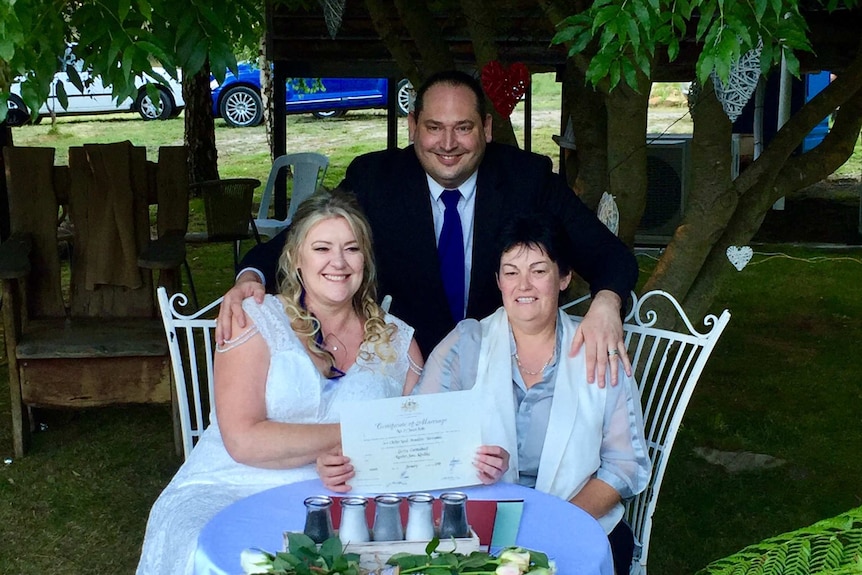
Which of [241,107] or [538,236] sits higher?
[241,107]

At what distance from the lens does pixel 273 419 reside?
8.63ft

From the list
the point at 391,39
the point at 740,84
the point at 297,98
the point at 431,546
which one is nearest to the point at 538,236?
the point at 740,84

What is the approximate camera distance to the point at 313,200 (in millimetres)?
2797

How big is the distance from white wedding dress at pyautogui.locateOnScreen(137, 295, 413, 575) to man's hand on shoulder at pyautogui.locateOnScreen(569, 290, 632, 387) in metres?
0.53

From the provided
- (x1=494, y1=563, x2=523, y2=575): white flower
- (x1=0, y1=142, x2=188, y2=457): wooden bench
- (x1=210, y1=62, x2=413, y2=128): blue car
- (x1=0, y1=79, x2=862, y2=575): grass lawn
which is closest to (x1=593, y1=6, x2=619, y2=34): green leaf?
(x1=494, y1=563, x2=523, y2=575): white flower

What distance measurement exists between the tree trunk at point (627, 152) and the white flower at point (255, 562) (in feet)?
7.71

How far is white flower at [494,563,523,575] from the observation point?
1.73 meters

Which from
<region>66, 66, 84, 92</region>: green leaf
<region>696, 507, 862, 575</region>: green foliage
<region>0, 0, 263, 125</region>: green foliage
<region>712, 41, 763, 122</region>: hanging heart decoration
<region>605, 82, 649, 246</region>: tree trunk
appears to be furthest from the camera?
<region>605, 82, 649, 246</region>: tree trunk

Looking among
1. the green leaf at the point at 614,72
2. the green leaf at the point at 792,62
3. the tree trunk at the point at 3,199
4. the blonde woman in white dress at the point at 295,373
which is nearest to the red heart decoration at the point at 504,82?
the blonde woman in white dress at the point at 295,373

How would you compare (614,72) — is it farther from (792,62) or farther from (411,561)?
(411,561)

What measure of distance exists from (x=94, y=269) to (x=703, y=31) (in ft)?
12.3

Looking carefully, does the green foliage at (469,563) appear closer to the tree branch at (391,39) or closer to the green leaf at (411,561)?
the green leaf at (411,561)

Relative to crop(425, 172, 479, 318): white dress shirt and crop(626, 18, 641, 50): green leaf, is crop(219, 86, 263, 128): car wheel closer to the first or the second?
crop(425, 172, 479, 318): white dress shirt

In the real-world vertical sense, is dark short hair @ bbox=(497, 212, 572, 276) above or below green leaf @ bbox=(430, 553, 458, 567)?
above
